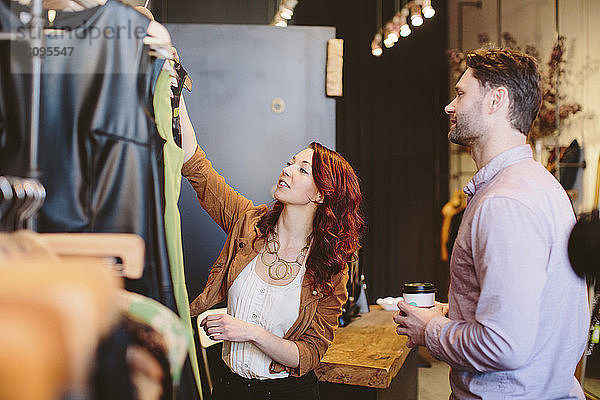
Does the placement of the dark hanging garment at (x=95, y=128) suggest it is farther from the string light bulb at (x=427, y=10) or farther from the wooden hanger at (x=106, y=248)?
the string light bulb at (x=427, y=10)

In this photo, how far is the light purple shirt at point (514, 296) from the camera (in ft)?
4.56

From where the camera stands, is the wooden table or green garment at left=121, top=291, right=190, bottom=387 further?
the wooden table

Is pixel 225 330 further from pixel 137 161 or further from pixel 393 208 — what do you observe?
pixel 393 208

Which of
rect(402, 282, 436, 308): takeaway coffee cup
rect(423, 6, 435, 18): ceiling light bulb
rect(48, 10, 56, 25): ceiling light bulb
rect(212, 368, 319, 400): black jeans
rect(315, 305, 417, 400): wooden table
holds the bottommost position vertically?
rect(315, 305, 417, 400): wooden table

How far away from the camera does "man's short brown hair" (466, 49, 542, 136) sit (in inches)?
64.8

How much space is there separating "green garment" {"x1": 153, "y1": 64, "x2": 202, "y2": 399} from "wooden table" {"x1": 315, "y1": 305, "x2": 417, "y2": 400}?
4.04 feet

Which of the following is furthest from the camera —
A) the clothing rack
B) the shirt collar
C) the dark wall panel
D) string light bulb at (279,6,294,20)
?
string light bulb at (279,6,294,20)

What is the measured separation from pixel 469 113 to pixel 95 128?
1.12 m

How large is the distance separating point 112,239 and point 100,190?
0.09 metres

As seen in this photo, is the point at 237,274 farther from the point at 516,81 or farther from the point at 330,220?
the point at 516,81

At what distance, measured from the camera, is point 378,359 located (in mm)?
2262

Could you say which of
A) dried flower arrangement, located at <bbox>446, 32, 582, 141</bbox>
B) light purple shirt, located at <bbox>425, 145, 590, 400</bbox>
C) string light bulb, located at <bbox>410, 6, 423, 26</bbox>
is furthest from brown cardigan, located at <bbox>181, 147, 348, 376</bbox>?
string light bulb, located at <bbox>410, 6, 423, 26</bbox>

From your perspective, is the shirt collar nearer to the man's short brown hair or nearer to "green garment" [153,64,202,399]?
the man's short brown hair

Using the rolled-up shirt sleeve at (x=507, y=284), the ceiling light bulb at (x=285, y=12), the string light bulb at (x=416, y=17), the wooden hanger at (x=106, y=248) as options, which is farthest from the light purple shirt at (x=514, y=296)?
the string light bulb at (x=416, y=17)
